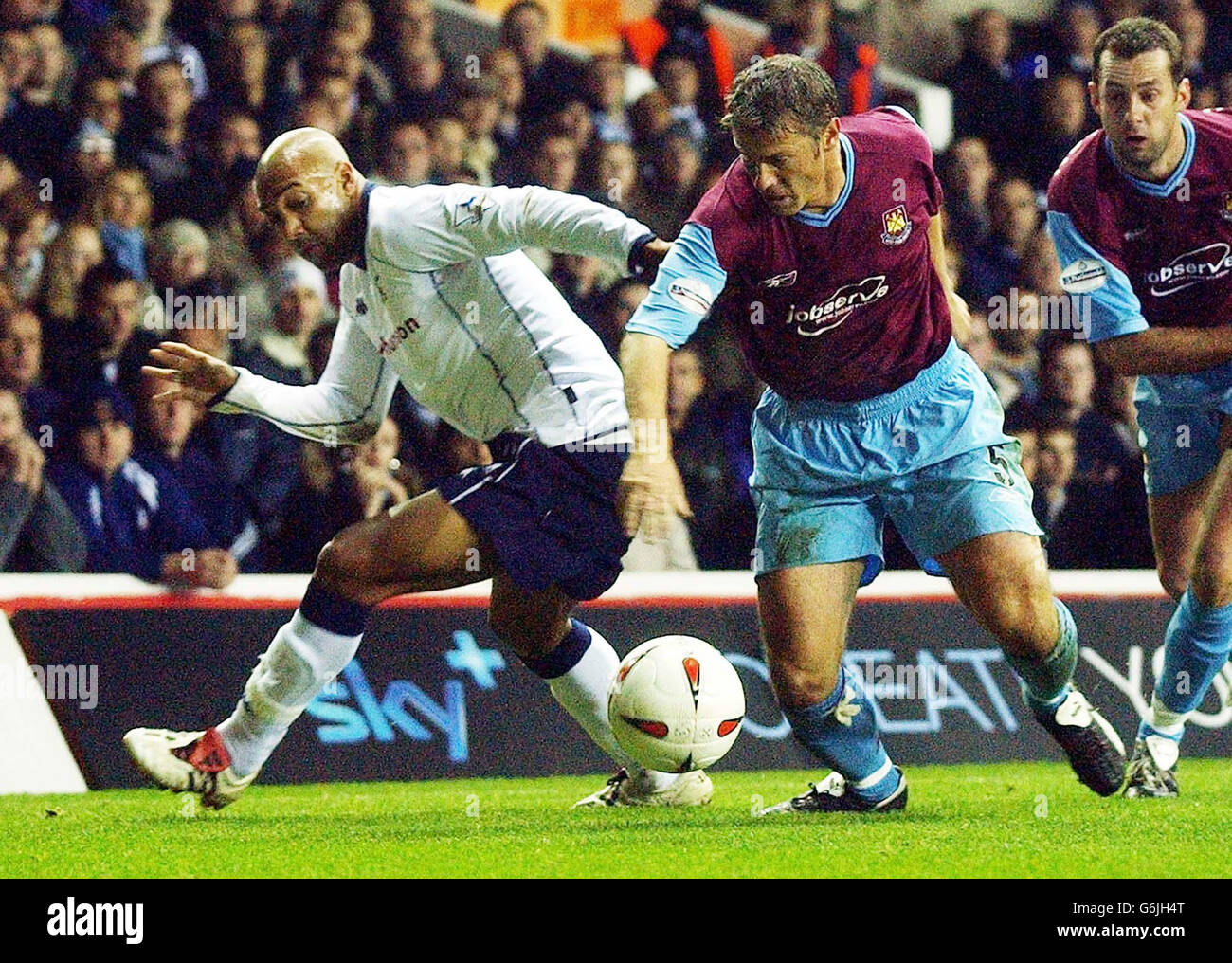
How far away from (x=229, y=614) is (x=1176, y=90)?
4161mm

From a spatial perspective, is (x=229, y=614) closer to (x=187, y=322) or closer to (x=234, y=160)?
(x=187, y=322)

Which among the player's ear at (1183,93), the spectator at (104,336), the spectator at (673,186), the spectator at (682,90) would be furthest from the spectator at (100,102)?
the player's ear at (1183,93)

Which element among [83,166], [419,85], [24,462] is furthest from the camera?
[419,85]

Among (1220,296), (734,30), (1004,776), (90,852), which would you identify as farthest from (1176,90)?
(734,30)

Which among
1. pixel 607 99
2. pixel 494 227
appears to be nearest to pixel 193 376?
pixel 494 227

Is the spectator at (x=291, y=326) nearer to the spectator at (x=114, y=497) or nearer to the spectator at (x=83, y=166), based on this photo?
the spectator at (x=114, y=497)

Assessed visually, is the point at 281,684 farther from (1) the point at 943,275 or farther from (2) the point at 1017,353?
(2) the point at 1017,353

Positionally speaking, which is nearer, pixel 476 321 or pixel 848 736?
pixel 848 736

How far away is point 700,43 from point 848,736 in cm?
533

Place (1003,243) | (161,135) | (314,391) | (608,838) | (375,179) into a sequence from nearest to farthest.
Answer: (608,838)
(314,391)
(161,135)
(375,179)
(1003,243)

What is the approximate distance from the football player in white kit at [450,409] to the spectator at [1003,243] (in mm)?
4326

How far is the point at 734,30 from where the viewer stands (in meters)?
10.8

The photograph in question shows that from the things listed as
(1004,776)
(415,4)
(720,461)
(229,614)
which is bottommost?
(1004,776)

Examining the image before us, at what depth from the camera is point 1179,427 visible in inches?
257
